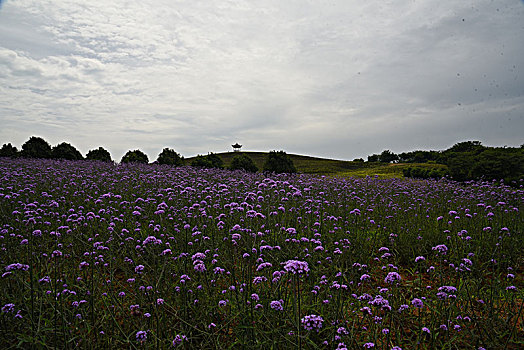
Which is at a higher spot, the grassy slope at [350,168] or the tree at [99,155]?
the tree at [99,155]

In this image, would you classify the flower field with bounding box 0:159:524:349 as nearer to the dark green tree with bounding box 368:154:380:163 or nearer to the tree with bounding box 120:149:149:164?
the tree with bounding box 120:149:149:164

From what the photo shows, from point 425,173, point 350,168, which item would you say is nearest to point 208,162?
point 425,173

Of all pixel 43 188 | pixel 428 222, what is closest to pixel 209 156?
pixel 43 188

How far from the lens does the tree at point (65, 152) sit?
21438 mm

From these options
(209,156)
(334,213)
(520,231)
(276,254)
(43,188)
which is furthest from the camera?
(209,156)

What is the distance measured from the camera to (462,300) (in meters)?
3.89

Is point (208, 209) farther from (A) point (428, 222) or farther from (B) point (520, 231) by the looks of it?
(B) point (520, 231)

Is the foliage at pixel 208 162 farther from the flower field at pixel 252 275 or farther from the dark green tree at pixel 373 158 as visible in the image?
the dark green tree at pixel 373 158

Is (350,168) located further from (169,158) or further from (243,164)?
(169,158)

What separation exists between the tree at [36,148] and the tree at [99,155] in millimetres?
2598

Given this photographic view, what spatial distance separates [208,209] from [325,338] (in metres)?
4.46

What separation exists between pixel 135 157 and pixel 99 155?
3.16 m

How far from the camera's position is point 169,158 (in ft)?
69.4

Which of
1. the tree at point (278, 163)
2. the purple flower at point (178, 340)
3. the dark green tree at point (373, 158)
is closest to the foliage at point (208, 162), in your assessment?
the tree at point (278, 163)
